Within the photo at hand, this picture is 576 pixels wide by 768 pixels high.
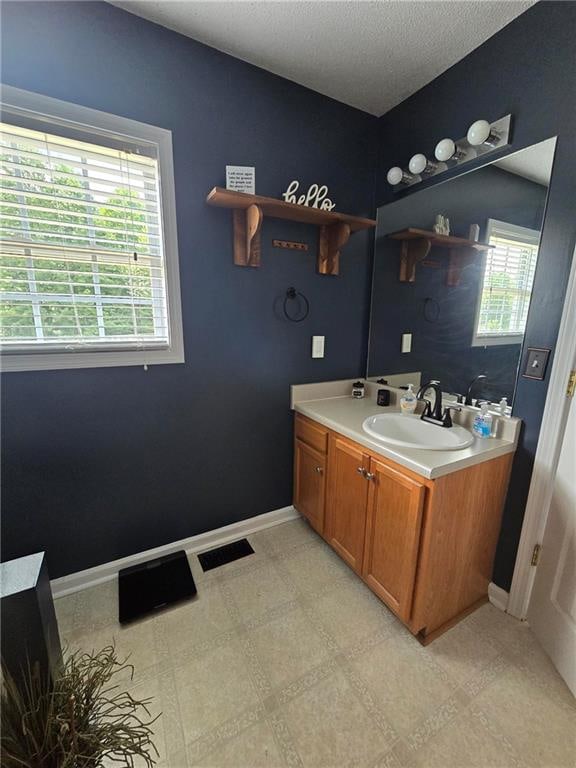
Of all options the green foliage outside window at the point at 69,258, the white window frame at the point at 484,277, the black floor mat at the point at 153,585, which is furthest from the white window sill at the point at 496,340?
the black floor mat at the point at 153,585

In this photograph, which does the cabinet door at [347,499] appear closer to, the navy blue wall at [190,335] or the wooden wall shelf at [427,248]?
the navy blue wall at [190,335]

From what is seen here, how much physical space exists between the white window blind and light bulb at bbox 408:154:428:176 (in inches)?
51.0

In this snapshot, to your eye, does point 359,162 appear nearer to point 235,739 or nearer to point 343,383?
point 343,383

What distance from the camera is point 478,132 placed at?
138cm

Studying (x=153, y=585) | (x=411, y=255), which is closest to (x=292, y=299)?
(x=411, y=255)

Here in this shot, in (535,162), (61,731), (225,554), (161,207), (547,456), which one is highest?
(535,162)

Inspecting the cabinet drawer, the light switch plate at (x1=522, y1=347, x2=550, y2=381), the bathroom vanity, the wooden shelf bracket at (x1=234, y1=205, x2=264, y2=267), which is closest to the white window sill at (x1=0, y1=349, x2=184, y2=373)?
the wooden shelf bracket at (x1=234, y1=205, x2=264, y2=267)

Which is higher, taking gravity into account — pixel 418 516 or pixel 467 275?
pixel 467 275

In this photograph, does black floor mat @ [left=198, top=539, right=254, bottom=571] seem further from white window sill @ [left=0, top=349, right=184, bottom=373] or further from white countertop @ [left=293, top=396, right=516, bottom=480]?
white window sill @ [left=0, top=349, right=184, bottom=373]

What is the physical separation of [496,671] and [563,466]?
870mm

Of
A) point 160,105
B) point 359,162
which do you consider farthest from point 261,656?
point 359,162

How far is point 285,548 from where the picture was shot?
195 centimetres

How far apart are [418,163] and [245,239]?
3.22 ft

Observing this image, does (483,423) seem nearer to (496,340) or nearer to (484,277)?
(496,340)
